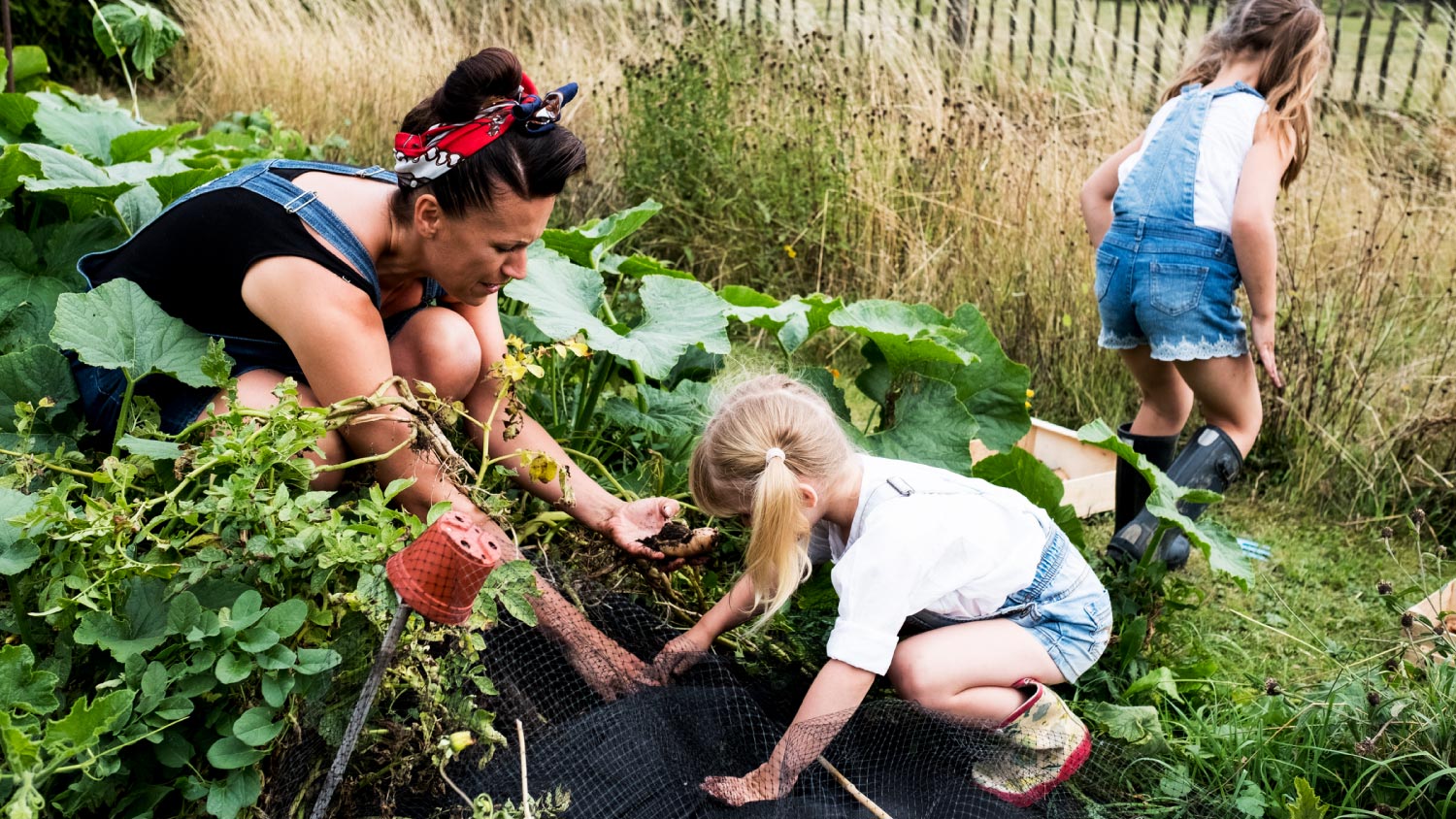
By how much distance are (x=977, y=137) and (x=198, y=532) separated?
12.1 ft

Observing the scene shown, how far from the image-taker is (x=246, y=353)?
7.36 feet

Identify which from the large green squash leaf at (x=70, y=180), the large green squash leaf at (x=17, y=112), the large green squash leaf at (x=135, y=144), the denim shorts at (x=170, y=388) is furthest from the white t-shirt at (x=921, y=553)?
the large green squash leaf at (x=17, y=112)

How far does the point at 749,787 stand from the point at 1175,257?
6.33ft

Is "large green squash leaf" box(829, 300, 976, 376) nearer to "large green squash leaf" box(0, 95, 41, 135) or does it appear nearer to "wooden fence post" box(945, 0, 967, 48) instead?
"large green squash leaf" box(0, 95, 41, 135)

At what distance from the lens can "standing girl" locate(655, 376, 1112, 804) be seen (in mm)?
2027

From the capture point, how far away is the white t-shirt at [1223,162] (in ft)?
10.1

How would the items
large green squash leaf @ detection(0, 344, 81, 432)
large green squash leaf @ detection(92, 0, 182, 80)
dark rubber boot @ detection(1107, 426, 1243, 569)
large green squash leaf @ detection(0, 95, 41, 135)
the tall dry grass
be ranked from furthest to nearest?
the tall dry grass → large green squash leaf @ detection(92, 0, 182, 80) → dark rubber boot @ detection(1107, 426, 1243, 569) → large green squash leaf @ detection(0, 95, 41, 135) → large green squash leaf @ detection(0, 344, 81, 432)

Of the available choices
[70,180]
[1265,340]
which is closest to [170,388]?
[70,180]

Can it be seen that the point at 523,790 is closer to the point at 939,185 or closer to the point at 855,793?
the point at 855,793

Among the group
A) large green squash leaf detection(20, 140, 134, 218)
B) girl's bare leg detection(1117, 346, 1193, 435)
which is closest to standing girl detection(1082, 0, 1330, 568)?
girl's bare leg detection(1117, 346, 1193, 435)

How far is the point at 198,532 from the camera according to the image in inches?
74.4

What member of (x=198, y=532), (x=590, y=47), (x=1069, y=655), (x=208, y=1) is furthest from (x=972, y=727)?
(x=208, y=1)

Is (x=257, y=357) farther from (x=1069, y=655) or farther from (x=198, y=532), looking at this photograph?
(x=1069, y=655)

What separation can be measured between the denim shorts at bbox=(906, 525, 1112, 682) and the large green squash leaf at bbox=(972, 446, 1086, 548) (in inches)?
11.9
